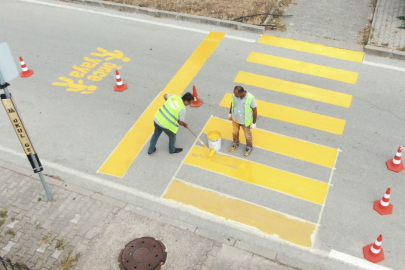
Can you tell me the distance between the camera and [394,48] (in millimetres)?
11078

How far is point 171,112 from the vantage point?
733cm

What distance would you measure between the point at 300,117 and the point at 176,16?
635 cm

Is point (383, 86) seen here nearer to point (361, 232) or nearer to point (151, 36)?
point (361, 232)

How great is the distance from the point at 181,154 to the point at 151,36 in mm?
5604

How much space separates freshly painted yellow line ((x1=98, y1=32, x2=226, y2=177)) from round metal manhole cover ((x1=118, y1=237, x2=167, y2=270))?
→ 183cm

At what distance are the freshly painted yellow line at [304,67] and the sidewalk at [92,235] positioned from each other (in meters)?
5.83

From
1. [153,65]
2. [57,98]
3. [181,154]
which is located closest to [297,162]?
[181,154]

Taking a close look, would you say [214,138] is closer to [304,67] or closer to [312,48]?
[304,67]

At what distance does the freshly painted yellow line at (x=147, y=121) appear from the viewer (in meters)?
8.09

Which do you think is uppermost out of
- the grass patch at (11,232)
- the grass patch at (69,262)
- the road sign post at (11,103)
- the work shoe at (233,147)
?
the road sign post at (11,103)

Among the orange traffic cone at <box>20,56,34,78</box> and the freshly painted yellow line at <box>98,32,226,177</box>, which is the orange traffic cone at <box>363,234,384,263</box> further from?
the orange traffic cone at <box>20,56,34,78</box>

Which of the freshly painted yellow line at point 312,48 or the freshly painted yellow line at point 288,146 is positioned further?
the freshly painted yellow line at point 312,48

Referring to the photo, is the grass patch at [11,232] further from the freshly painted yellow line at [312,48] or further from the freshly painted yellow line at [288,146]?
the freshly painted yellow line at [312,48]

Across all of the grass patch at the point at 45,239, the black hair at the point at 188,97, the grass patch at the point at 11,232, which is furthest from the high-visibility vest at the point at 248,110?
the grass patch at the point at 11,232
